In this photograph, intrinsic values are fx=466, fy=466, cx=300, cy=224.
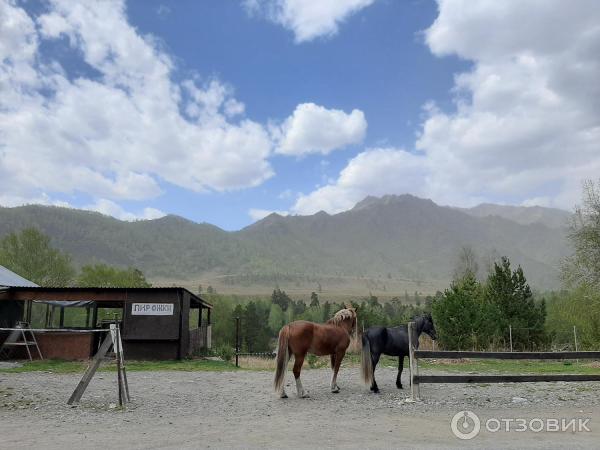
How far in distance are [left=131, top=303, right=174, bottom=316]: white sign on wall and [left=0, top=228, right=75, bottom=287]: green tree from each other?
3448 cm

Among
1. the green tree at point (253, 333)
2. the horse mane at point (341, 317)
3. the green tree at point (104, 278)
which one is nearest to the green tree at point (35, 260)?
the green tree at point (104, 278)

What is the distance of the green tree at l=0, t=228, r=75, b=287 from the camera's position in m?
48.0

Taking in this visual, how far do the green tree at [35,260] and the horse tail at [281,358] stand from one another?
45332mm

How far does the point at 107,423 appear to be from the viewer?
764cm

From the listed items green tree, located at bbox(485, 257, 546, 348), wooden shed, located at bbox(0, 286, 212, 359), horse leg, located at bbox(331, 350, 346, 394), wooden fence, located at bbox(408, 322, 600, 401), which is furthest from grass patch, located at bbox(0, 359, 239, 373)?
green tree, located at bbox(485, 257, 546, 348)

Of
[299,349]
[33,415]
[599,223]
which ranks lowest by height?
[33,415]

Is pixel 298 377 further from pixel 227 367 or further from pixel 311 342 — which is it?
pixel 227 367

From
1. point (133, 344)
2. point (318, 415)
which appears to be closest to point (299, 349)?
point (318, 415)

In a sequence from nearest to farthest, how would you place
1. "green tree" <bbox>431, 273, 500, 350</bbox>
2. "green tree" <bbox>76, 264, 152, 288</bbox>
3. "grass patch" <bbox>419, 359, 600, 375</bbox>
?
"grass patch" <bbox>419, 359, 600, 375</bbox> < "green tree" <bbox>431, 273, 500, 350</bbox> < "green tree" <bbox>76, 264, 152, 288</bbox>

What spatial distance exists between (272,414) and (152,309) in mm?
12035

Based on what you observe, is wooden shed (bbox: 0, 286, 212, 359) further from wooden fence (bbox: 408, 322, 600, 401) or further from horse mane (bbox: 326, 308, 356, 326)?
wooden fence (bbox: 408, 322, 600, 401)

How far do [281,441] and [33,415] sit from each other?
16.0 ft

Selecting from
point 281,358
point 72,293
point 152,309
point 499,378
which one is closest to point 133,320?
point 152,309

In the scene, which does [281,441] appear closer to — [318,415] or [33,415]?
[318,415]
